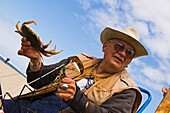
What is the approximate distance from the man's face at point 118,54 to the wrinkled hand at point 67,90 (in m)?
0.78

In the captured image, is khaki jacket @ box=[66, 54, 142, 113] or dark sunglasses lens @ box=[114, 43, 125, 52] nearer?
khaki jacket @ box=[66, 54, 142, 113]

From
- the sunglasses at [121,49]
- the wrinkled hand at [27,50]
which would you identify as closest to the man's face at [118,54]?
the sunglasses at [121,49]

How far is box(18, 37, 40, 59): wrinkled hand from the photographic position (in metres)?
1.49

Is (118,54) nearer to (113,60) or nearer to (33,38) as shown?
(113,60)

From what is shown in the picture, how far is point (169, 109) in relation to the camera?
1.84 meters

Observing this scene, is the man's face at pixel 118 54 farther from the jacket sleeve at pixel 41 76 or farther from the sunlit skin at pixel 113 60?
the jacket sleeve at pixel 41 76

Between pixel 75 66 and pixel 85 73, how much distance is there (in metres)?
0.15

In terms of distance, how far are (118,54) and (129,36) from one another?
0.21 metres

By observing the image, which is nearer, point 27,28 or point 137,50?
point 27,28

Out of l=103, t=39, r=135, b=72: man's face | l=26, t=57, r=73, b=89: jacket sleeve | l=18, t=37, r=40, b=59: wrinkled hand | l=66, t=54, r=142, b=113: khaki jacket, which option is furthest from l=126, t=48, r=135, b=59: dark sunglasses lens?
l=18, t=37, r=40, b=59: wrinkled hand

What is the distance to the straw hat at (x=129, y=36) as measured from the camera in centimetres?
185

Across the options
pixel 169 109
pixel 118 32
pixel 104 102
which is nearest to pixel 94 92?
pixel 104 102

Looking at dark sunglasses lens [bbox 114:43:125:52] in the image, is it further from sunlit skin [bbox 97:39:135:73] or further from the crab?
the crab

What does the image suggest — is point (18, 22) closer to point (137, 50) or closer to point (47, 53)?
point (47, 53)
